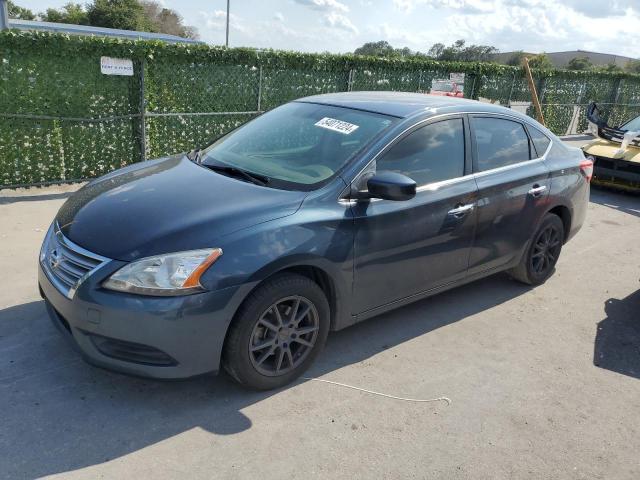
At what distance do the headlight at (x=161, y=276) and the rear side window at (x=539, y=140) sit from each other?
11.2 ft

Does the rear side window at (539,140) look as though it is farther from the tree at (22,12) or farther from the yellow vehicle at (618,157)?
the tree at (22,12)

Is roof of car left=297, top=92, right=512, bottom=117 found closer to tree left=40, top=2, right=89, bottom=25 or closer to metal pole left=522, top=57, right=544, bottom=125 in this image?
metal pole left=522, top=57, right=544, bottom=125

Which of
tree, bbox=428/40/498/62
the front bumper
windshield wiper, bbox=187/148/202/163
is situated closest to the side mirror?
the front bumper

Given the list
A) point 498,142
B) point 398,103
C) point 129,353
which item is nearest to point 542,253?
point 498,142

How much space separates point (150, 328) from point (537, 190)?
11.4 ft

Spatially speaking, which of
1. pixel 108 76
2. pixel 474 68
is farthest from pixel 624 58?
pixel 108 76

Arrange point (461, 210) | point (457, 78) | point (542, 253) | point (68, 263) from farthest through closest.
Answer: point (457, 78)
point (542, 253)
point (461, 210)
point (68, 263)

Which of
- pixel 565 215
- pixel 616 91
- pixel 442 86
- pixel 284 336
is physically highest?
pixel 616 91

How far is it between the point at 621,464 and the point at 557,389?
A: 27.1 inches

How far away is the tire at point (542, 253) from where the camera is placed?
4988 millimetres

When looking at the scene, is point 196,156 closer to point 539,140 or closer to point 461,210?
point 461,210

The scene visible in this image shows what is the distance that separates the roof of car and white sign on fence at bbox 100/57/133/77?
4258 millimetres

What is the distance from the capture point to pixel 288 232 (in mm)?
3121

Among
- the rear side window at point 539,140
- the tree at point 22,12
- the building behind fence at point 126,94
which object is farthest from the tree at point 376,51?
the tree at point 22,12
